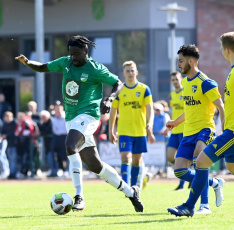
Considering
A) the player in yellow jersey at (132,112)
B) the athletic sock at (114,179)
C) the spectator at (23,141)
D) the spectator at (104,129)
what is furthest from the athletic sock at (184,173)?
the spectator at (23,141)

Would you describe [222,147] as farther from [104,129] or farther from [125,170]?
[104,129]

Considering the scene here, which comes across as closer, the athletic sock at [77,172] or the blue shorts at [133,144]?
the athletic sock at [77,172]

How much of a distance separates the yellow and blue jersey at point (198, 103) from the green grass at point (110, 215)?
3.69 feet

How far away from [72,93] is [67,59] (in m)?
0.52

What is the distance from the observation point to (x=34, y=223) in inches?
315

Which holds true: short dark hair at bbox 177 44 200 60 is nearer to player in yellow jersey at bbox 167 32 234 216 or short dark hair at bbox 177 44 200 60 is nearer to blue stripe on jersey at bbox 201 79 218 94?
blue stripe on jersey at bbox 201 79 218 94

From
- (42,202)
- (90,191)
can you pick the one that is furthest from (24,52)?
(42,202)

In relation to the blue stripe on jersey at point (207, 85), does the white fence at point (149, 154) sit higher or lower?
lower

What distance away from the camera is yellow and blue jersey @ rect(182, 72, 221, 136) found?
356 inches

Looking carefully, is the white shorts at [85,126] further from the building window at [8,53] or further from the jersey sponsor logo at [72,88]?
the building window at [8,53]

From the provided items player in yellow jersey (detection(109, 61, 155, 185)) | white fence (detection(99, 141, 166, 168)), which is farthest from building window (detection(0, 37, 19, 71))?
player in yellow jersey (detection(109, 61, 155, 185))

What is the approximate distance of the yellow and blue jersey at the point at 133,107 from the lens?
41.6ft

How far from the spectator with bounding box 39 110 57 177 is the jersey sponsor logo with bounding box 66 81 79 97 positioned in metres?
10.6

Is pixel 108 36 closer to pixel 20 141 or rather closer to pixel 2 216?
pixel 20 141
